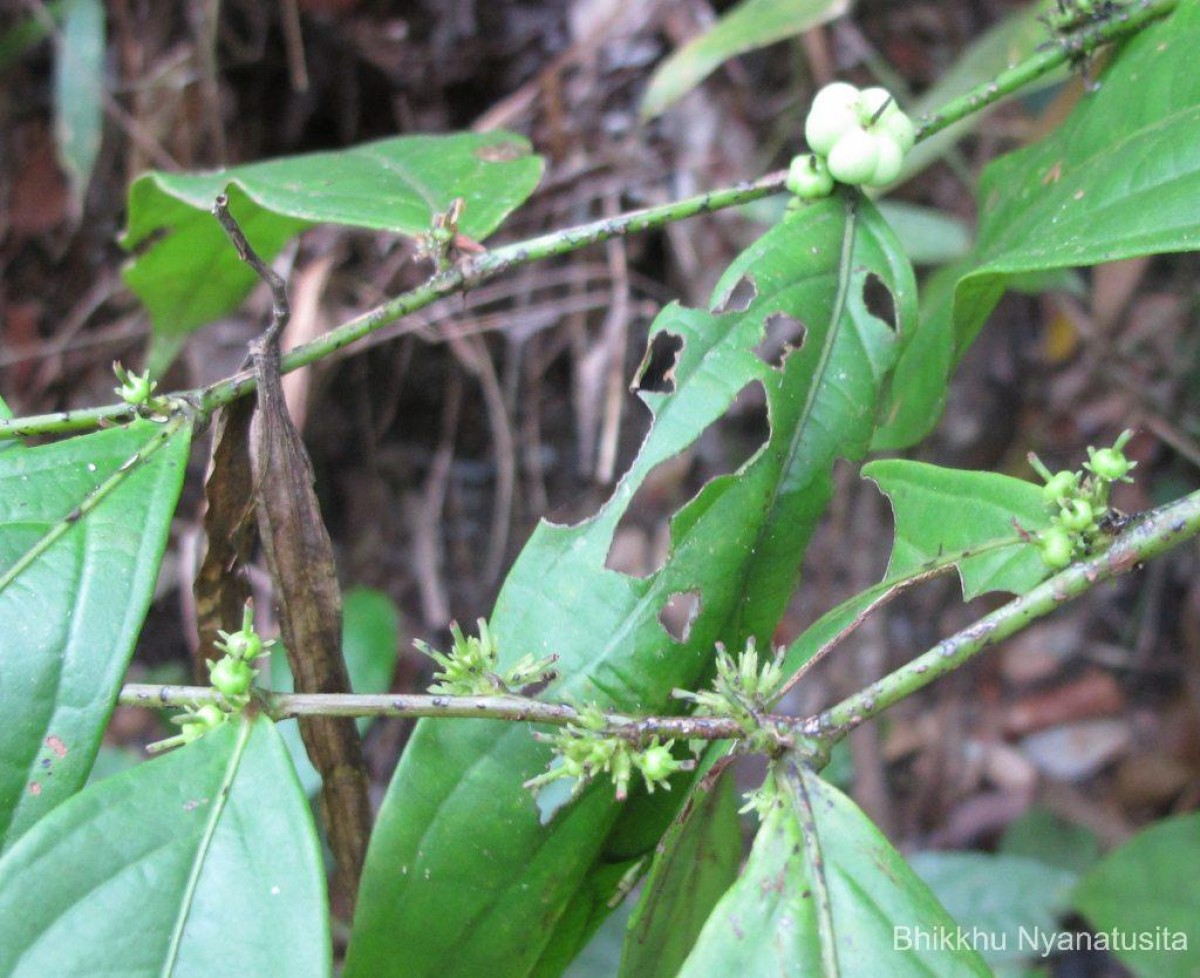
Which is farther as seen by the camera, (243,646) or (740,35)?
(740,35)

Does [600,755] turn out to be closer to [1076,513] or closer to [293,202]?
[1076,513]

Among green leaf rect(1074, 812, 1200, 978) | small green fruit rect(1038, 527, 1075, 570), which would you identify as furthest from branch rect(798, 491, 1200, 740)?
green leaf rect(1074, 812, 1200, 978)

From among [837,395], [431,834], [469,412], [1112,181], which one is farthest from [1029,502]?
[469,412]

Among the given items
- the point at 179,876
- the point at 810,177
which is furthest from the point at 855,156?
the point at 179,876

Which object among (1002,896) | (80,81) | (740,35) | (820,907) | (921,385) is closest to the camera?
(820,907)

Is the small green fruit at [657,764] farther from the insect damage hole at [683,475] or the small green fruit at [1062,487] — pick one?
the insect damage hole at [683,475]

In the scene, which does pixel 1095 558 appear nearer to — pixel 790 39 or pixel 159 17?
pixel 790 39

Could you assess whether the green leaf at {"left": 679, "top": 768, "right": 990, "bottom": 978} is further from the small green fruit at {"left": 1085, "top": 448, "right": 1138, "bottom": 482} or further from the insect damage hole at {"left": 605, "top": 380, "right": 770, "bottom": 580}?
the insect damage hole at {"left": 605, "top": 380, "right": 770, "bottom": 580}
